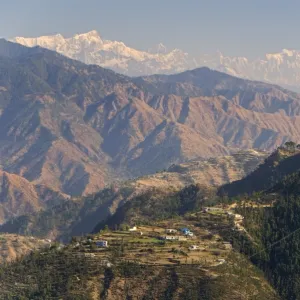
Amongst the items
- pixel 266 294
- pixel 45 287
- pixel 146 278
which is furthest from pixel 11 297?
pixel 266 294

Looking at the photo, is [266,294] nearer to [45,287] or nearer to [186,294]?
[186,294]

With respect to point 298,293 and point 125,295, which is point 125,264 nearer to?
point 125,295

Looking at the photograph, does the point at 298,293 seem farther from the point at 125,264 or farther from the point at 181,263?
the point at 125,264

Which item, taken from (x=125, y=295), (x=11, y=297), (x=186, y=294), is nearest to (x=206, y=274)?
(x=186, y=294)

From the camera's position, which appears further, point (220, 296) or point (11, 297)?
point (11, 297)

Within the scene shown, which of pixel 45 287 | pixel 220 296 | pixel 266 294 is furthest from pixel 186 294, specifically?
pixel 45 287

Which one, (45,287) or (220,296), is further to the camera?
(45,287)

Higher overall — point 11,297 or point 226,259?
point 226,259
